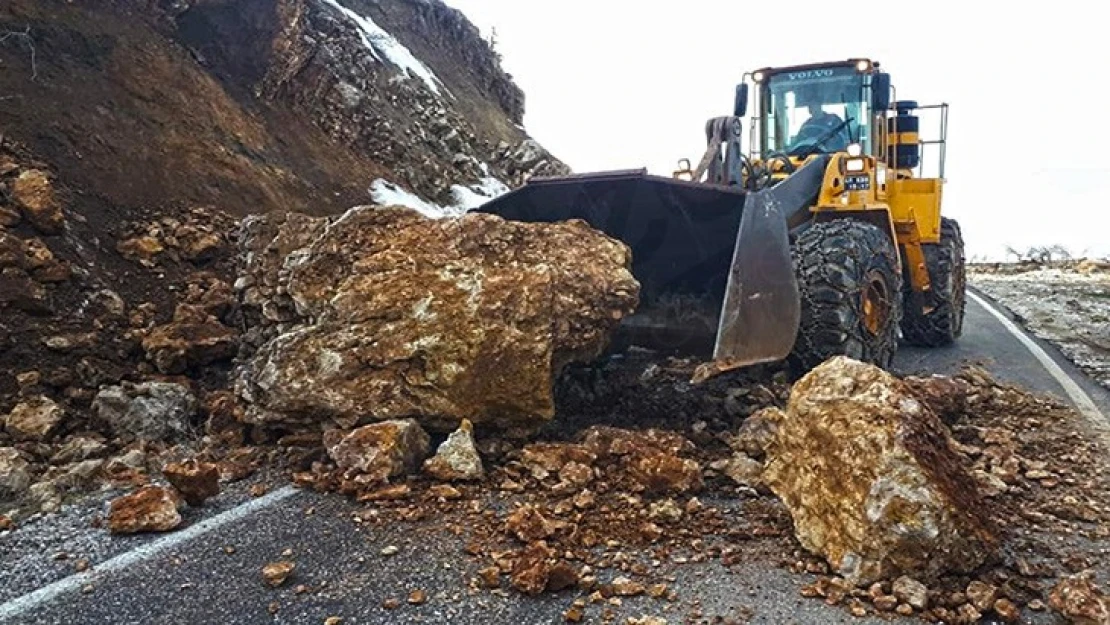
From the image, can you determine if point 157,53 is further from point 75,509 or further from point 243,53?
point 75,509

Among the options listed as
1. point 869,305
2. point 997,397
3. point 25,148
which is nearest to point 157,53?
point 25,148

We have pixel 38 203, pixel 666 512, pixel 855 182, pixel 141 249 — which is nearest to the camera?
pixel 666 512

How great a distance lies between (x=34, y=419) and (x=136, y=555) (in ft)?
5.72

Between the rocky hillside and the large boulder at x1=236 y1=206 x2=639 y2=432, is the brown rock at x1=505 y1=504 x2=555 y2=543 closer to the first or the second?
the large boulder at x1=236 y1=206 x2=639 y2=432

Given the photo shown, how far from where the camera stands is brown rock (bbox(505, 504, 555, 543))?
129 inches

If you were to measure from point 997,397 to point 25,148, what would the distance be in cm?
763

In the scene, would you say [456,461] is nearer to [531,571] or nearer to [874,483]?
[531,571]

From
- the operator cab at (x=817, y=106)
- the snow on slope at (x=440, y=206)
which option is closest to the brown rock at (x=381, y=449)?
the operator cab at (x=817, y=106)

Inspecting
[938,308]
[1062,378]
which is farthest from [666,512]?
[938,308]

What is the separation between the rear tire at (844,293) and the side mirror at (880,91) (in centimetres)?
191

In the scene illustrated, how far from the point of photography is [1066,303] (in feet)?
40.8

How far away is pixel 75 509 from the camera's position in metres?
3.65

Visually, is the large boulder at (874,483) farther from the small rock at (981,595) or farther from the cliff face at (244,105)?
the cliff face at (244,105)

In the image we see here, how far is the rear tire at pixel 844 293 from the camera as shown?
5.22 m
